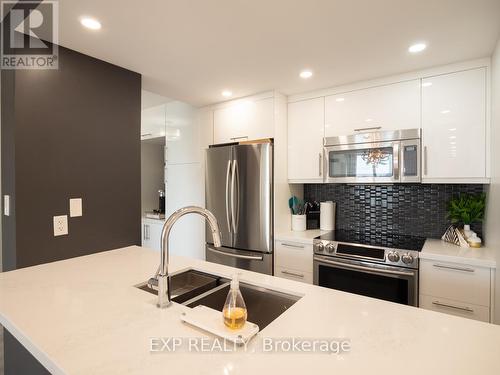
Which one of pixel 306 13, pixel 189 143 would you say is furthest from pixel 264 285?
pixel 189 143

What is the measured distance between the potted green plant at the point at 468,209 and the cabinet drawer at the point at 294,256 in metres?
1.14

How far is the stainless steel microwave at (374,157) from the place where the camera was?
2.16 meters

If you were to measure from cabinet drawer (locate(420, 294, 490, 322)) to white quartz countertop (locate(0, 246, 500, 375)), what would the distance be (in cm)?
115

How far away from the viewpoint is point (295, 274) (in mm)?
2430

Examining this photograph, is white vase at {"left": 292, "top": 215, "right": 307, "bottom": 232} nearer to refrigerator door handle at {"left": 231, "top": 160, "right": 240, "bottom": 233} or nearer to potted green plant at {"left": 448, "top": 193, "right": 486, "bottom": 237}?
refrigerator door handle at {"left": 231, "top": 160, "right": 240, "bottom": 233}

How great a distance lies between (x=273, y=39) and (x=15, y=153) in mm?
1656

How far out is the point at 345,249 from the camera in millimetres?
2180

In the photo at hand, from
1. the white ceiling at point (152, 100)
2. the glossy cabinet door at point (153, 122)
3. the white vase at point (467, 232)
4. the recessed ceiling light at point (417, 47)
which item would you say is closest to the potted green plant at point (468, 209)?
the white vase at point (467, 232)

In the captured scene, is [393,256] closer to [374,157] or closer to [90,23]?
[374,157]

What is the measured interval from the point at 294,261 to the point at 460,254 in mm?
1192

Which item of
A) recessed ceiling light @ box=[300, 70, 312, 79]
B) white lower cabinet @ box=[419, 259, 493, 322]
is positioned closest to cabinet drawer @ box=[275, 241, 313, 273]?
white lower cabinet @ box=[419, 259, 493, 322]

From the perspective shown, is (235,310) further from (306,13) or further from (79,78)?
(79,78)

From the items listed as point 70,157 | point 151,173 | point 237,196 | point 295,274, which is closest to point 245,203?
point 237,196

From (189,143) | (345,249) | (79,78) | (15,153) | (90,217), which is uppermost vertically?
(79,78)
